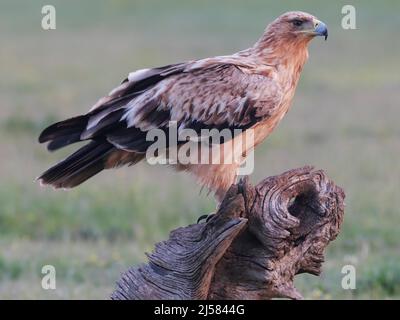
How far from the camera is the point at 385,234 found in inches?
430

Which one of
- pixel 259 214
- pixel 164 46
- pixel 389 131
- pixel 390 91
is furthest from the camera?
pixel 164 46

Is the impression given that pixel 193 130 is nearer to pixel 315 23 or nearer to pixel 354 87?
pixel 315 23

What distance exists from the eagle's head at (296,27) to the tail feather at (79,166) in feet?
4.69

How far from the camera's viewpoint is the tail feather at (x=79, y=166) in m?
6.98

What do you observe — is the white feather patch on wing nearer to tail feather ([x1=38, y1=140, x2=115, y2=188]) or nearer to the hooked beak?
tail feather ([x1=38, y1=140, x2=115, y2=188])

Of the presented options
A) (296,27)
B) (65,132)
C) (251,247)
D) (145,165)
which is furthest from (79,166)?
(145,165)

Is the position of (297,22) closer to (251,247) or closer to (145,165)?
(251,247)

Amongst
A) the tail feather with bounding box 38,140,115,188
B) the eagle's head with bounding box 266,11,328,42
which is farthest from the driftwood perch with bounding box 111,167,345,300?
the eagle's head with bounding box 266,11,328,42

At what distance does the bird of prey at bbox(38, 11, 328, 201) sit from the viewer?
719 centimetres

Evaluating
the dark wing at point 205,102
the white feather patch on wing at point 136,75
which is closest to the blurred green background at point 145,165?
the dark wing at point 205,102

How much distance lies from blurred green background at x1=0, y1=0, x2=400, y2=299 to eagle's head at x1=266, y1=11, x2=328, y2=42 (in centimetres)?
213

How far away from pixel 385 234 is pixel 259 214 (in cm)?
507

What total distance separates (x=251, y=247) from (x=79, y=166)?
4.54 feet

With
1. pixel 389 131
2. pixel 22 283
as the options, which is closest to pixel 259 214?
pixel 22 283
